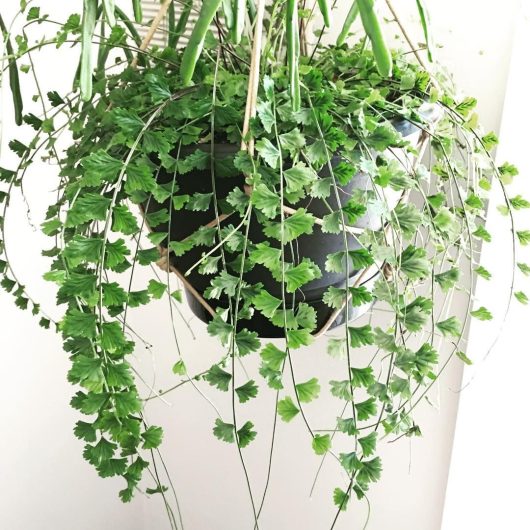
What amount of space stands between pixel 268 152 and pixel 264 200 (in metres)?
0.04

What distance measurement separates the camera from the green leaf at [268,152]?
0.52 meters

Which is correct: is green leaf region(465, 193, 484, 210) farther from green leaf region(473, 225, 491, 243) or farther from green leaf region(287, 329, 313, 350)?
green leaf region(287, 329, 313, 350)

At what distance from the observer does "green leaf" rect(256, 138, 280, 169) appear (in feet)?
1.70

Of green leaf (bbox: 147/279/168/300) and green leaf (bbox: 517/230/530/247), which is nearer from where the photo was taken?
green leaf (bbox: 147/279/168/300)

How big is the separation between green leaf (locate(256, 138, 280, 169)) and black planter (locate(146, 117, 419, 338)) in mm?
48

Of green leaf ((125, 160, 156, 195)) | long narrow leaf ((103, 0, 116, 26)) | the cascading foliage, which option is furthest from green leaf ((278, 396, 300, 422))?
long narrow leaf ((103, 0, 116, 26))

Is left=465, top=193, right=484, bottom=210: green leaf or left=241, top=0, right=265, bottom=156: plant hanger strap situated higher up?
left=465, top=193, right=484, bottom=210: green leaf

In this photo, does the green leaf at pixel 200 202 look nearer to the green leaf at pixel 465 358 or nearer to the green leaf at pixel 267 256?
the green leaf at pixel 267 256

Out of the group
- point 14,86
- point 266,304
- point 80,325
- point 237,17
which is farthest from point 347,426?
point 14,86

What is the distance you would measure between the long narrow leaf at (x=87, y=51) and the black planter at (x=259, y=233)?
11cm

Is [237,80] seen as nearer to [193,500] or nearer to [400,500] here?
[400,500]

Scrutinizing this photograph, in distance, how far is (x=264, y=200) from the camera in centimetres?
51

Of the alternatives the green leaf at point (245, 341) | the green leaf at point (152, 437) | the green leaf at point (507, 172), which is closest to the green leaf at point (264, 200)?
the green leaf at point (245, 341)

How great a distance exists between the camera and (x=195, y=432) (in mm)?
1426
